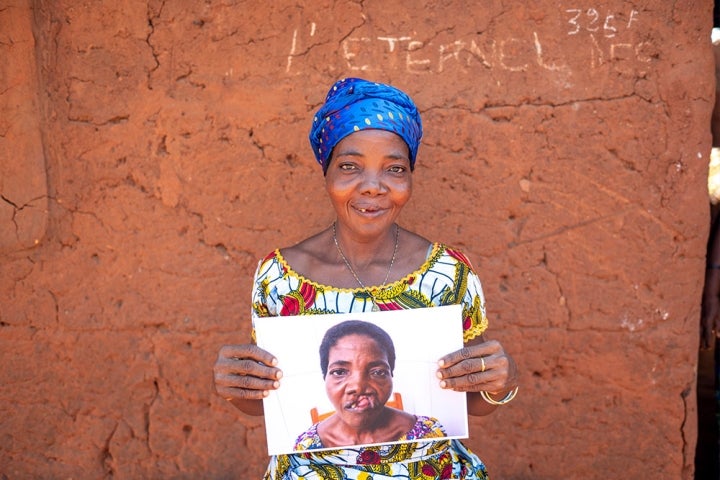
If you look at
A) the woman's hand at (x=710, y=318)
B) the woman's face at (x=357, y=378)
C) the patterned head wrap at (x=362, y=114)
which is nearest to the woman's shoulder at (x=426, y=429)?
the woman's face at (x=357, y=378)

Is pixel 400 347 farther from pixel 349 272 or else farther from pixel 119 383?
pixel 119 383

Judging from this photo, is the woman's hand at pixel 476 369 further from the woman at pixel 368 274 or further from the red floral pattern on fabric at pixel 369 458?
the red floral pattern on fabric at pixel 369 458

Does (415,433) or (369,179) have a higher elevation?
(369,179)

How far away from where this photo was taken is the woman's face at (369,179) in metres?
2.23

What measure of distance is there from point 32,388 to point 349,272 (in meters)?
1.88

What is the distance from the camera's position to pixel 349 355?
6.74ft

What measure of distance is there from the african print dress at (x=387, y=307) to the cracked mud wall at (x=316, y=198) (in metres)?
0.97

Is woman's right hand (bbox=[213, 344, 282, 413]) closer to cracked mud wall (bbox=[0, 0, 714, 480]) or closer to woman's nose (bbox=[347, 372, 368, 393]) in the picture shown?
woman's nose (bbox=[347, 372, 368, 393])

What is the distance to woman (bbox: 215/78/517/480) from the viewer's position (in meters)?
2.17

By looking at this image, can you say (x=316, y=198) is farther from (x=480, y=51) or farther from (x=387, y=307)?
(x=387, y=307)

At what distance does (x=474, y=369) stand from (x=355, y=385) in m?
0.33

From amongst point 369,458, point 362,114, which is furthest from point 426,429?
point 362,114

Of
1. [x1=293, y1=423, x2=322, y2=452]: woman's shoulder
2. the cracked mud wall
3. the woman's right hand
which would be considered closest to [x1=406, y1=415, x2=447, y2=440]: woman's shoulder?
[x1=293, y1=423, x2=322, y2=452]: woman's shoulder

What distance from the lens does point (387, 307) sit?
2264 mm
